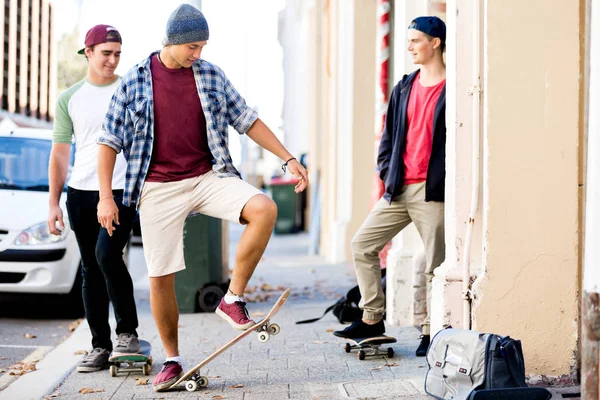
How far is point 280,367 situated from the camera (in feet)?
20.4

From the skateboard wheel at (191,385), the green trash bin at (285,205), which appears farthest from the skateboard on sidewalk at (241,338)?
the green trash bin at (285,205)

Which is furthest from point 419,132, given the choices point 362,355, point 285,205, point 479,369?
point 285,205

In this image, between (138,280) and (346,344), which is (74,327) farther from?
(138,280)

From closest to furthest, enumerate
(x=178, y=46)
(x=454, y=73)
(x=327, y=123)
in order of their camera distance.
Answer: (x=178, y=46) < (x=454, y=73) < (x=327, y=123)

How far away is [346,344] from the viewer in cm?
673

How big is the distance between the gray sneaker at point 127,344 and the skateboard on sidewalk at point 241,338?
59 cm

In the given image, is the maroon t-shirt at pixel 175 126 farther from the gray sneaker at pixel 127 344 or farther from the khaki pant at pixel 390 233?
the khaki pant at pixel 390 233

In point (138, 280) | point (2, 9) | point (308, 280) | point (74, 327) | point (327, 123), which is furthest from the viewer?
point (2, 9)

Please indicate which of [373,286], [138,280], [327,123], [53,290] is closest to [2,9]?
[327,123]

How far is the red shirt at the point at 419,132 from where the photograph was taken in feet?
20.2

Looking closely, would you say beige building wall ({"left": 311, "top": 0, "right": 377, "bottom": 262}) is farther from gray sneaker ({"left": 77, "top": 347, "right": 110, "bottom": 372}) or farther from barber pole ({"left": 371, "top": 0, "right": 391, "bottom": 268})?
gray sneaker ({"left": 77, "top": 347, "right": 110, "bottom": 372})

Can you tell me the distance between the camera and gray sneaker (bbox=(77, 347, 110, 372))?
6.18 m

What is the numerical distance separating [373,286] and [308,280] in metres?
6.48

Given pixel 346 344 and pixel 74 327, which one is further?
pixel 74 327
